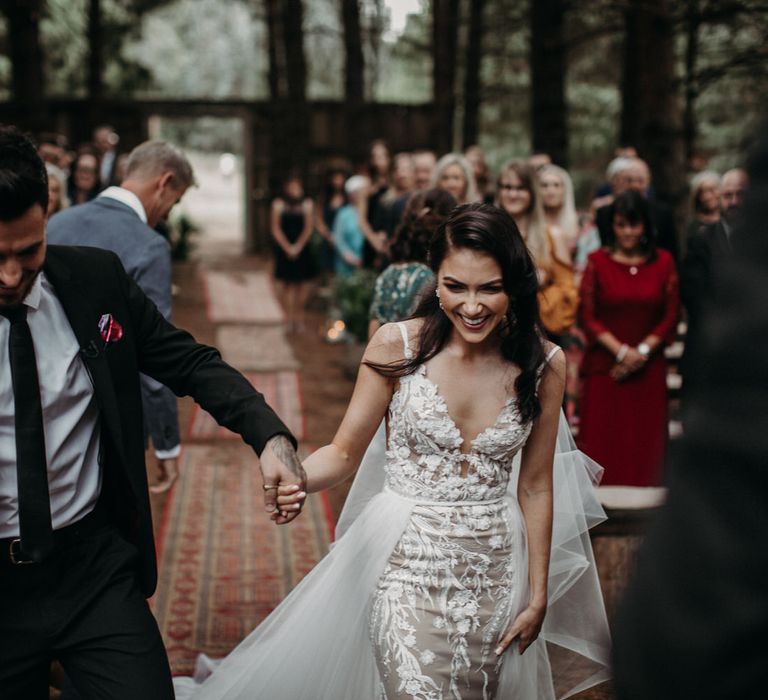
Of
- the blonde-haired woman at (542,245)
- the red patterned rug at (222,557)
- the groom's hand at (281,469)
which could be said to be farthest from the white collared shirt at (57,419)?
the blonde-haired woman at (542,245)

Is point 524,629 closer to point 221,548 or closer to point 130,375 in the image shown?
point 130,375

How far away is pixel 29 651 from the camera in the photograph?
287 centimetres

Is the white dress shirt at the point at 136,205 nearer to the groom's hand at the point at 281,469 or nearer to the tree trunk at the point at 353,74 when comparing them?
→ the groom's hand at the point at 281,469

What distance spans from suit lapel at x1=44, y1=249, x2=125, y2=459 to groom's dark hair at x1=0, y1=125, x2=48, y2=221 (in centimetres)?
27

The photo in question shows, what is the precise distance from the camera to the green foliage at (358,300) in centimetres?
1143

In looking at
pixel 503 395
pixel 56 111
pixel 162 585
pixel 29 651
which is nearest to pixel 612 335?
pixel 162 585

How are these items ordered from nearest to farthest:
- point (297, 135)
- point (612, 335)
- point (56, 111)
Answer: point (612, 335), point (297, 135), point (56, 111)

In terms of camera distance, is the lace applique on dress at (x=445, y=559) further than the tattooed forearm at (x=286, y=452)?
Yes

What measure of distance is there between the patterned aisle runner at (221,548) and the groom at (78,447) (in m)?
2.36

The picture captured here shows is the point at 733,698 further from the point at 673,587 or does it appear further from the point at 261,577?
the point at 261,577

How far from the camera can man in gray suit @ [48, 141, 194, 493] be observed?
482 cm

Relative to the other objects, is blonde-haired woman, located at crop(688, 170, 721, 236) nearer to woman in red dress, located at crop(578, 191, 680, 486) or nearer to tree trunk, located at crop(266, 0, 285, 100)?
woman in red dress, located at crop(578, 191, 680, 486)

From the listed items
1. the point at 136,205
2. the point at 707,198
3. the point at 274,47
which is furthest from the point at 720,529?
the point at 274,47

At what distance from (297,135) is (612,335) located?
1564 cm
